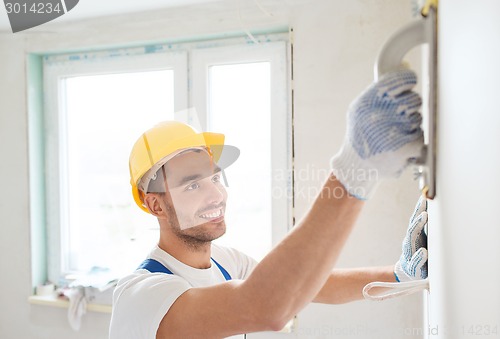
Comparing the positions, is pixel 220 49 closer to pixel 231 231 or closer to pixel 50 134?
pixel 231 231

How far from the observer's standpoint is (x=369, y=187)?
57 cm

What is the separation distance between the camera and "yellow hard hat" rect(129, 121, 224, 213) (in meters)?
1.26

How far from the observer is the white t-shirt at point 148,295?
3.18ft

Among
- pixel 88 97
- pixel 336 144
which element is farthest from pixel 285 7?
pixel 88 97

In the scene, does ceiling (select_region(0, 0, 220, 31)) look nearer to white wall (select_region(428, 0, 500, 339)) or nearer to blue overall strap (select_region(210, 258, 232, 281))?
blue overall strap (select_region(210, 258, 232, 281))

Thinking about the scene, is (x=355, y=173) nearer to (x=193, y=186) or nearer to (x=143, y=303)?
(x=143, y=303)

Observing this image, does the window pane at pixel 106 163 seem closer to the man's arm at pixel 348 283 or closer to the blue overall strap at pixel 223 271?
the blue overall strap at pixel 223 271

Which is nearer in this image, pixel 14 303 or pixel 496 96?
pixel 496 96

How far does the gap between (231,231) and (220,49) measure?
922 millimetres

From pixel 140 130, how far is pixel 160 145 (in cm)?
120

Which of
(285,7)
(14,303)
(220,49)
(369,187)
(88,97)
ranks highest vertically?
(285,7)

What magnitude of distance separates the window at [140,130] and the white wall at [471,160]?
1.62 meters

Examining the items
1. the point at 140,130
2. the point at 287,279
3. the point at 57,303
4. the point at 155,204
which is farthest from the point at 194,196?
the point at 57,303

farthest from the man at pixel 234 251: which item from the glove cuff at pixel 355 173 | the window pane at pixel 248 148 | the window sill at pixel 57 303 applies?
the window sill at pixel 57 303
